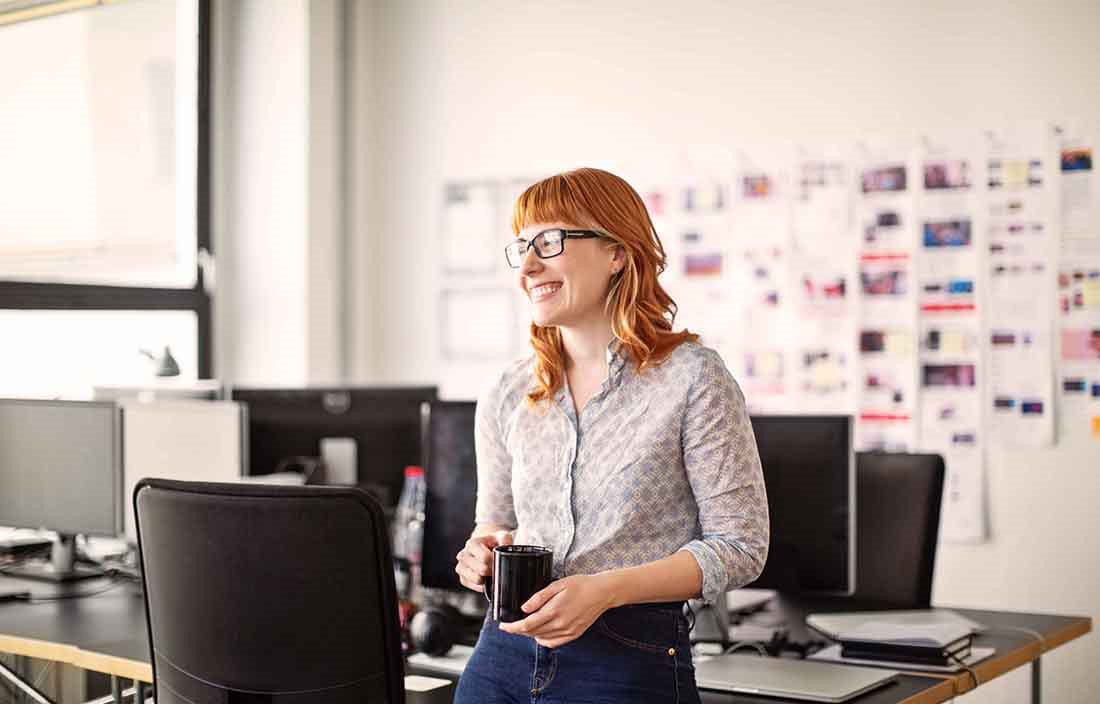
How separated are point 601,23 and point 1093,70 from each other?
1.58m

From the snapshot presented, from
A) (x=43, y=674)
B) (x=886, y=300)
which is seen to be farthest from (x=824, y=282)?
(x=43, y=674)

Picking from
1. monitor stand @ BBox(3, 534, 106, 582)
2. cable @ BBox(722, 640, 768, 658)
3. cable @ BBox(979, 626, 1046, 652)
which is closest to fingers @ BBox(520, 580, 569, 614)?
cable @ BBox(722, 640, 768, 658)

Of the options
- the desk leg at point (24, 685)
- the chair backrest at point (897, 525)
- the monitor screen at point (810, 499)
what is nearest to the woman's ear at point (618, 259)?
the monitor screen at point (810, 499)

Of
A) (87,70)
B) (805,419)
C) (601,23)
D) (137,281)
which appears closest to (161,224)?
(137,281)

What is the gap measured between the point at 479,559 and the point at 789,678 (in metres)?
0.68

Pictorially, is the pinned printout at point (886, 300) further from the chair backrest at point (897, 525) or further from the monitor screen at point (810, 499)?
the monitor screen at point (810, 499)

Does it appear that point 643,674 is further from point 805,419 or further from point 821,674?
point 805,419

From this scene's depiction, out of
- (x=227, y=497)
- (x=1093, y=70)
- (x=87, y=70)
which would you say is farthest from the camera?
(x=87, y=70)

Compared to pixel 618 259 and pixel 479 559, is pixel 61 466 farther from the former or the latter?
pixel 618 259

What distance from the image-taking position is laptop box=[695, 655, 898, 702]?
2062mm

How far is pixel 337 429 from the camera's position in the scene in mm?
3105

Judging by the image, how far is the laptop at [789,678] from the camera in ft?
6.77

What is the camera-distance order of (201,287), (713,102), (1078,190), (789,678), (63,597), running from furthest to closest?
(201,287) → (713,102) → (1078,190) → (63,597) → (789,678)

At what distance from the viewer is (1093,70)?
3.55 metres
